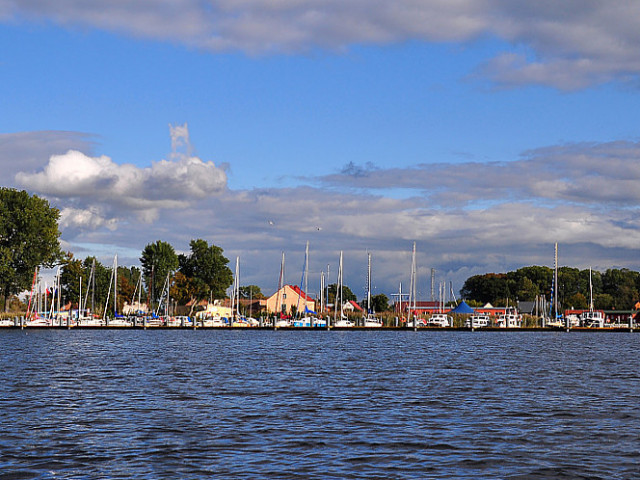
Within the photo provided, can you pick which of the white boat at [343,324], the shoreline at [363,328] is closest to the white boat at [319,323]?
the shoreline at [363,328]

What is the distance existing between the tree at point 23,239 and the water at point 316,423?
98284 mm

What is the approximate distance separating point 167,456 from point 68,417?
9.26 meters

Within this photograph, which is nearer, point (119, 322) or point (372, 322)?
point (119, 322)

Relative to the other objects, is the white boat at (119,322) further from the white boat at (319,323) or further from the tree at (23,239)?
the white boat at (319,323)

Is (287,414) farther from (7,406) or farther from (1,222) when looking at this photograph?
(1,222)

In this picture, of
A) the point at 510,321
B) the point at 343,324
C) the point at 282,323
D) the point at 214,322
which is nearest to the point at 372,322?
the point at 343,324

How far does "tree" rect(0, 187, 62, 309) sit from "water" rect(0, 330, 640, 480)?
98284 millimetres

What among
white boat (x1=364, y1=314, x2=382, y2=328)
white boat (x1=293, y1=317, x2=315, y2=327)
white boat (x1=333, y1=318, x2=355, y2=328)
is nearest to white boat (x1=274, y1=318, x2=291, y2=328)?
white boat (x1=293, y1=317, x2=315, y2=327)

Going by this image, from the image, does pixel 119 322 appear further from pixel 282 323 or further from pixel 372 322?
pixel 372 322

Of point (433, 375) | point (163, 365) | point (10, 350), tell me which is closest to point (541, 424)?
point (433, 375)

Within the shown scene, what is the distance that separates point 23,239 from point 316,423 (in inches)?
5145

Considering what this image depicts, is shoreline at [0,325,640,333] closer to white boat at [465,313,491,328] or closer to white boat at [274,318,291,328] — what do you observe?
white boat at [274,318,291,328]

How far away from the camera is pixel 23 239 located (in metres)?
148

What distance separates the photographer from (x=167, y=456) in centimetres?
2320
